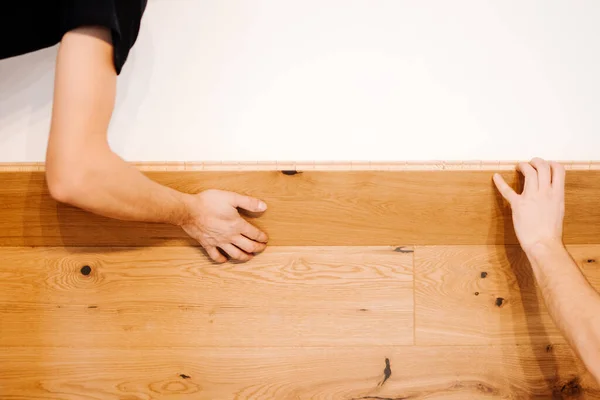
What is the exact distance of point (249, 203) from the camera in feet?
3.62

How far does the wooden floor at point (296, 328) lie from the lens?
44.8 inches

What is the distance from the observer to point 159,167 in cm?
114

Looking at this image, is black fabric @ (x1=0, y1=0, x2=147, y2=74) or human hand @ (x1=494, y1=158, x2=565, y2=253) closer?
black fabric @ (x1=0, y1=0, x2=147, y2=74)

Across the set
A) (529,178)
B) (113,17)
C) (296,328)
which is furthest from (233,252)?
(529,178)

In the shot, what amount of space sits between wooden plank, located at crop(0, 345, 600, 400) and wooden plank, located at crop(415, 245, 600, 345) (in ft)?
0.11

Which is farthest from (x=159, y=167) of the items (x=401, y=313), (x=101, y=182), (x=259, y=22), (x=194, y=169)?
(x=401, y=313)

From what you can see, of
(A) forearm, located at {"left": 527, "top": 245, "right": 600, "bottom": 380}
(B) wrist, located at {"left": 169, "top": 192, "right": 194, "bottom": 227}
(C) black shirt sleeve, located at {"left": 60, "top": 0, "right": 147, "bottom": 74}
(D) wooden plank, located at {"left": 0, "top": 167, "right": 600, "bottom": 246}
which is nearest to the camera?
(C) black shirt sleeve, located at {"left": 60, "top": 0, "right": 147, "bottom": 74}

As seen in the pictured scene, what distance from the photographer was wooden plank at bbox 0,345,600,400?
1.13m

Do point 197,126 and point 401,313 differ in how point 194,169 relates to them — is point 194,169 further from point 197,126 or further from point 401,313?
point 401,313

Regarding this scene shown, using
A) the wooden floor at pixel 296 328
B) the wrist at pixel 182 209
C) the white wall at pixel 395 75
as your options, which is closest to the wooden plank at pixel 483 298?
the wooden floor at pixel 296 328

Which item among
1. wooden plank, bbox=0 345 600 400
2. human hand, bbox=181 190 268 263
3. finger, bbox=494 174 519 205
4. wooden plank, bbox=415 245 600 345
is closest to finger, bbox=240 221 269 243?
human hand, bbox=181 190 268 263

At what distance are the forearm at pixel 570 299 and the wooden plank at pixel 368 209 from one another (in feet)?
0.44

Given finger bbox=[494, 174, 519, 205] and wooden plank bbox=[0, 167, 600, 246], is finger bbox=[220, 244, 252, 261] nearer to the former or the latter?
wooden plank bbox=[0, 167, 600, 246]

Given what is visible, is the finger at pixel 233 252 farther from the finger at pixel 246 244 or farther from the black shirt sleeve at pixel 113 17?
the black shirt sleeve at pixel 113 17
